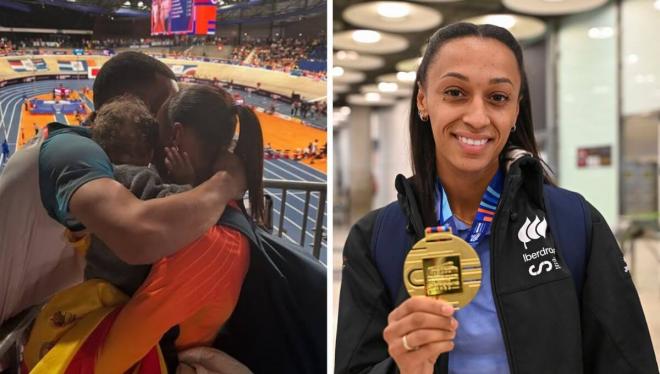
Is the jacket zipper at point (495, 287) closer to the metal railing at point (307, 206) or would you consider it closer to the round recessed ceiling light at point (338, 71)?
the metal railing at point (307, 206)

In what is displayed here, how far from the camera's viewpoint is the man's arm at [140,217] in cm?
164

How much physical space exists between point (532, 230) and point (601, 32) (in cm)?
704

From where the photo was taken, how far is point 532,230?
109 cm

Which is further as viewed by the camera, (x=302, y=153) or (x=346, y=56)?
(x=346, y=56)

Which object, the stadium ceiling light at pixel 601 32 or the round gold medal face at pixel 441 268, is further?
the stadium ceiling light at pixel 601 32

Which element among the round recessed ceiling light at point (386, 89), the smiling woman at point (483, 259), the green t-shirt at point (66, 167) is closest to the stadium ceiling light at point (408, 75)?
the smiling woman at point (483, 259)

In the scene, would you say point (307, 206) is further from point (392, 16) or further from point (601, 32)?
point (601, 32)

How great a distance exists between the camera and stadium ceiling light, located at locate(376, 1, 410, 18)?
5980mm

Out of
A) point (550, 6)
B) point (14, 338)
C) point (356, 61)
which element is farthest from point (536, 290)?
point (356, 61)

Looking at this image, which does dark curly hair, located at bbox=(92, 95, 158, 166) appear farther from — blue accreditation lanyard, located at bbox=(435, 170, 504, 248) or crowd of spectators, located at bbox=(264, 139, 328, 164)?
blue accreditation lanyard, located at bbox=(435, 170, 504, 248)

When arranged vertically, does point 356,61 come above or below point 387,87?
above

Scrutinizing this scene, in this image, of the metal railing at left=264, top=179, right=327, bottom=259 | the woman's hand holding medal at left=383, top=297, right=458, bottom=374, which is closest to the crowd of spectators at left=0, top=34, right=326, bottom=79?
the metal railing at left=264, top=179, right=327, bottom=259

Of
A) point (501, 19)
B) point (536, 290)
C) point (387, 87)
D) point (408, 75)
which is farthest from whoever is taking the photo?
point (387, 87)

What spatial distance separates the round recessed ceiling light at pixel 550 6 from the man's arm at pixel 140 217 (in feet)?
17.5
